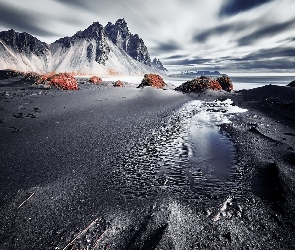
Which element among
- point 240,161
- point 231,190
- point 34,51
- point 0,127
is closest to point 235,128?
point 240,161

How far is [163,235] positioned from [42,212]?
1.62 meters

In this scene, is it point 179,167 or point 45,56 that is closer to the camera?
point 179,167

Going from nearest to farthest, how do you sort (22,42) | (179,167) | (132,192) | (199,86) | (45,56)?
(132,192) < (179,167) < (199,86) < (22,42) < (45,56)

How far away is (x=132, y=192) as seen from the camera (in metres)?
3.38

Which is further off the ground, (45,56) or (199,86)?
(199,86)

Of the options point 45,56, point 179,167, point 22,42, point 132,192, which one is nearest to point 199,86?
point 179,167

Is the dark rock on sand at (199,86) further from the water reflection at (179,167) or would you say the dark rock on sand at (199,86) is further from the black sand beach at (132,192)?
the black sand beach at (132,192)

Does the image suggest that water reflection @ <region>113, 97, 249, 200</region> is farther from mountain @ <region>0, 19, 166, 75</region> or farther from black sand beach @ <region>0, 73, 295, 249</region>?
mountain @ <region>0, 19, 166, 75</region>

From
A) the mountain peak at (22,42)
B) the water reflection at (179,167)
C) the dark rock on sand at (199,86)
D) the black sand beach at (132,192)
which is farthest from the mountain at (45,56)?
the water reflection at (179,167)

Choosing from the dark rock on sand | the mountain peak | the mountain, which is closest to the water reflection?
the dark rock on sand

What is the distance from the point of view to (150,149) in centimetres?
536

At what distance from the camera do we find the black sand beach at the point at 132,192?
237cm

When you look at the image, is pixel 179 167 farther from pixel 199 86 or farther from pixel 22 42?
pixel 22 42

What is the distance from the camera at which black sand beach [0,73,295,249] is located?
2.37m
